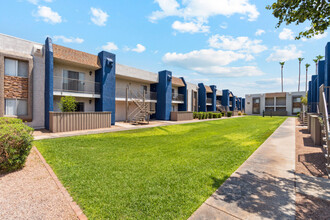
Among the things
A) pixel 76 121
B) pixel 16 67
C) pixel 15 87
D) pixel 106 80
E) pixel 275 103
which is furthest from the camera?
pixel 275 103

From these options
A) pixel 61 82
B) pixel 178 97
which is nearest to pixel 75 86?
pixel 61 82

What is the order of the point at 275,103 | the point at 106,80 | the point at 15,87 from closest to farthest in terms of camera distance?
the point at 15,87 → the point at 106,80 → the point at 275,103

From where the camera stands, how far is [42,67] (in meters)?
12.6

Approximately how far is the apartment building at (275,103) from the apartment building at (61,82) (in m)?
40.3

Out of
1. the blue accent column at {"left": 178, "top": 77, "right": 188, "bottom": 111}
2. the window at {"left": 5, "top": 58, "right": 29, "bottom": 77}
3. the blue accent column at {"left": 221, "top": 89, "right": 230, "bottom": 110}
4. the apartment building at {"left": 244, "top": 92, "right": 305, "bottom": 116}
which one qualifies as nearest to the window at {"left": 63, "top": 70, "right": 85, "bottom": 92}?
the window at {"left": 5, "top": 58, "right": 29, "bottom": 77}

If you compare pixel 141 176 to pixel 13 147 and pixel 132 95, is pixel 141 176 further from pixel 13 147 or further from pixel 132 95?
pixel 132 95

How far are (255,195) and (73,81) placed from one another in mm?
16870

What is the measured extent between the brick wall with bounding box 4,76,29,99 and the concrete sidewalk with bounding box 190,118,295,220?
48.7 ft

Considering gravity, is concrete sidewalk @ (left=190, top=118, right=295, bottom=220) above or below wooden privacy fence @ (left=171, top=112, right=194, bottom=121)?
below

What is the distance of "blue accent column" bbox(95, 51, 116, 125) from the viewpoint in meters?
15.5

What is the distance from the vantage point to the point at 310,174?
4.43m

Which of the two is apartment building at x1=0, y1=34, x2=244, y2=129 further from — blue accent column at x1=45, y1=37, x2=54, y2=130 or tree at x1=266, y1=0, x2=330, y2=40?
tree at x1=266, y1=0, x2=330, y2=40

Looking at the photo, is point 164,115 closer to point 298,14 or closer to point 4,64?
point 4,64

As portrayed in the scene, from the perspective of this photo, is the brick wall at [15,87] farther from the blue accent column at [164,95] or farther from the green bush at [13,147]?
the blue accent column at [164,95]
